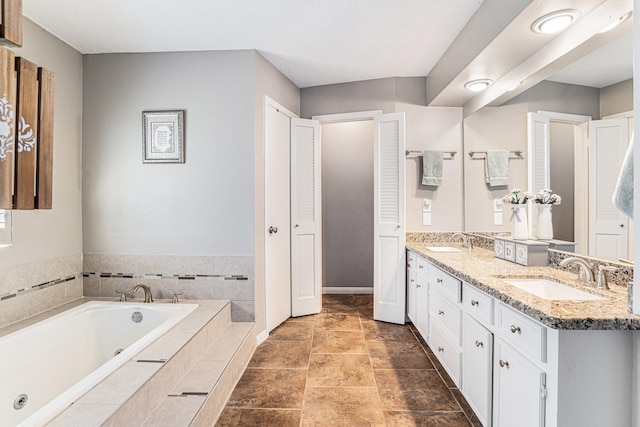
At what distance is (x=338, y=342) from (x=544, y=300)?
196 centimetres

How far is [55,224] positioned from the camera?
2.69 metres

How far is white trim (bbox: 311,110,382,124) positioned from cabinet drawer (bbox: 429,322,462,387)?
2104 millimetres

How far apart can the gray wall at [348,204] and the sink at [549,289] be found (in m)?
2.97

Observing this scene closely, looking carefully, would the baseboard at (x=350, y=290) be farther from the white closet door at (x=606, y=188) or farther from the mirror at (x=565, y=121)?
the white closet door at (x=606, y=188)

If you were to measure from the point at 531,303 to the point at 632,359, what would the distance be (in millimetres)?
338

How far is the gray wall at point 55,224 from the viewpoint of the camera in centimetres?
234

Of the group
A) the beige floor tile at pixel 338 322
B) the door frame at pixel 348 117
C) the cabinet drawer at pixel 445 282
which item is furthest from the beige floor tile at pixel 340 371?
the door frame at pixel 348 117

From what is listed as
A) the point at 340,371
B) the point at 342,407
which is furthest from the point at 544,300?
the point at 340,371

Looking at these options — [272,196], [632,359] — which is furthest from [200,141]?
[632,359]

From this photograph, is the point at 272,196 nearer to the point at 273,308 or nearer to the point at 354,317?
the point at 273,308

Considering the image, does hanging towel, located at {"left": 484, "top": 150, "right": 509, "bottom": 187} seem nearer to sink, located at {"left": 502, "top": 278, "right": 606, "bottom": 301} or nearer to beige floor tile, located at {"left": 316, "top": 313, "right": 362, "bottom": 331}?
sink, located at {"left": 502, "top": 278, "right": 606, "bottom": 301}

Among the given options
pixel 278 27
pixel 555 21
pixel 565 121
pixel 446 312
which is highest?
pixel 278 27

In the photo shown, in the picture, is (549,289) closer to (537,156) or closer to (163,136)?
(537,156)

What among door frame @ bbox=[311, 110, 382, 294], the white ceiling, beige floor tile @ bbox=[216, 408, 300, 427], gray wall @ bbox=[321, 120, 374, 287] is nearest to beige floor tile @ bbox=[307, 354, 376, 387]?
beige floor tile @ bbox=[216, 408, 300, 427]
